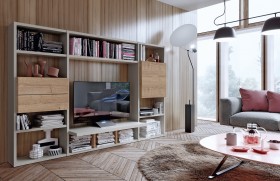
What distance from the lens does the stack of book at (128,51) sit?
3.85 metres

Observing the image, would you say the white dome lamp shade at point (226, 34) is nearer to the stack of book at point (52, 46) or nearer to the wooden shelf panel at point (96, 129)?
the wooden shelf panel at point (96, 129)

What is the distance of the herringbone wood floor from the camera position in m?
2.41

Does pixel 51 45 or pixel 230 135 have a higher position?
pixel 51 45

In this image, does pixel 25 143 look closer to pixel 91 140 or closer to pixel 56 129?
pixel 56 129

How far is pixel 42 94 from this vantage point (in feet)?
9.50

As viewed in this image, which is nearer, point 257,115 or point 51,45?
point 51,45

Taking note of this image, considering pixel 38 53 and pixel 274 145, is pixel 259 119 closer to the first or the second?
pixel 274 145

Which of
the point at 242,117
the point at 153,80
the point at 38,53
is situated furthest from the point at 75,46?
the point at 242,117

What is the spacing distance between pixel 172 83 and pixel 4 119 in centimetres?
Answer: 311

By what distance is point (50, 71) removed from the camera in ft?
10.1

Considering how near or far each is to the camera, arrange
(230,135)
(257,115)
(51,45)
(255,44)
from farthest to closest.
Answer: (255,44) → (257,115) → (51,45) → (230,135)

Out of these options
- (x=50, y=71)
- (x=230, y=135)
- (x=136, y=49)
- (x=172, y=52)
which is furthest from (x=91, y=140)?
(x=172, y=52)

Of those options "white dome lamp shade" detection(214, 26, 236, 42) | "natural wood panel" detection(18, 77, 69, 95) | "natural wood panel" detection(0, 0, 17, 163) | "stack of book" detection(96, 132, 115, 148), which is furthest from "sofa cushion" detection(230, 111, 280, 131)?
"natural wood panel" detection(0, 0, 17, 163)

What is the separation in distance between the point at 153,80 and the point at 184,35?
1.12 meters
